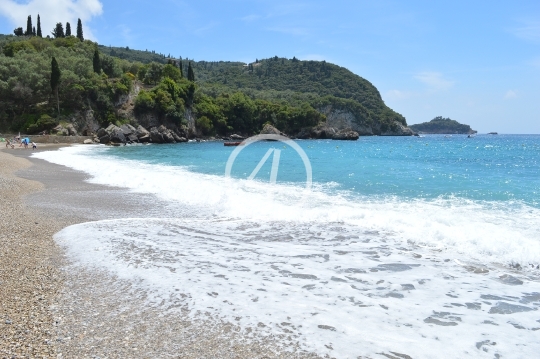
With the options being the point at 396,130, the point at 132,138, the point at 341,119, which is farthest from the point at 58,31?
the point at 396,130

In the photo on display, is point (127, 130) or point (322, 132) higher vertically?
point (322, 132)

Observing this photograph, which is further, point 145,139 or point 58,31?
point 58,31

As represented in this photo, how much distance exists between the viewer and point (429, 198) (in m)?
15.0

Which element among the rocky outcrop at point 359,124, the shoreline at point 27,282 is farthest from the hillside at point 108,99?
the shoreline at point 27,282

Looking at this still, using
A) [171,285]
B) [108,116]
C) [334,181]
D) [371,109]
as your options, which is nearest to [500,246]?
[171,285]

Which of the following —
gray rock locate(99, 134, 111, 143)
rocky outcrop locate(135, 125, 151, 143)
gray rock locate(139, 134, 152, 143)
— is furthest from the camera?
gray rock locate(139, 134, 152, 143)

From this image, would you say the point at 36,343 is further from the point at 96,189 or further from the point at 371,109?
the point at 371,109

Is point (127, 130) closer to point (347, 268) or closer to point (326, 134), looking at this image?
point (326, 134)

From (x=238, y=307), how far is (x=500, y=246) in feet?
19.0

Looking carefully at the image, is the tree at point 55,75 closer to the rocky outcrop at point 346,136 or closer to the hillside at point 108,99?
the hillside at point 108,99

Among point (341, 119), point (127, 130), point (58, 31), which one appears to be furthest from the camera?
point (341, 119)

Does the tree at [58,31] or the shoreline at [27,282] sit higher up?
the tree at [58,31]

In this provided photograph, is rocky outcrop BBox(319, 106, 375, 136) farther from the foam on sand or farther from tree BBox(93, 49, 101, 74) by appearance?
the foam on sand

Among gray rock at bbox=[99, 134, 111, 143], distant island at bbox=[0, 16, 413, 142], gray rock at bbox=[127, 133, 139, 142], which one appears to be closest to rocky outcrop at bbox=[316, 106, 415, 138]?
distant island at bbox=[0, 16, 413, 142]
